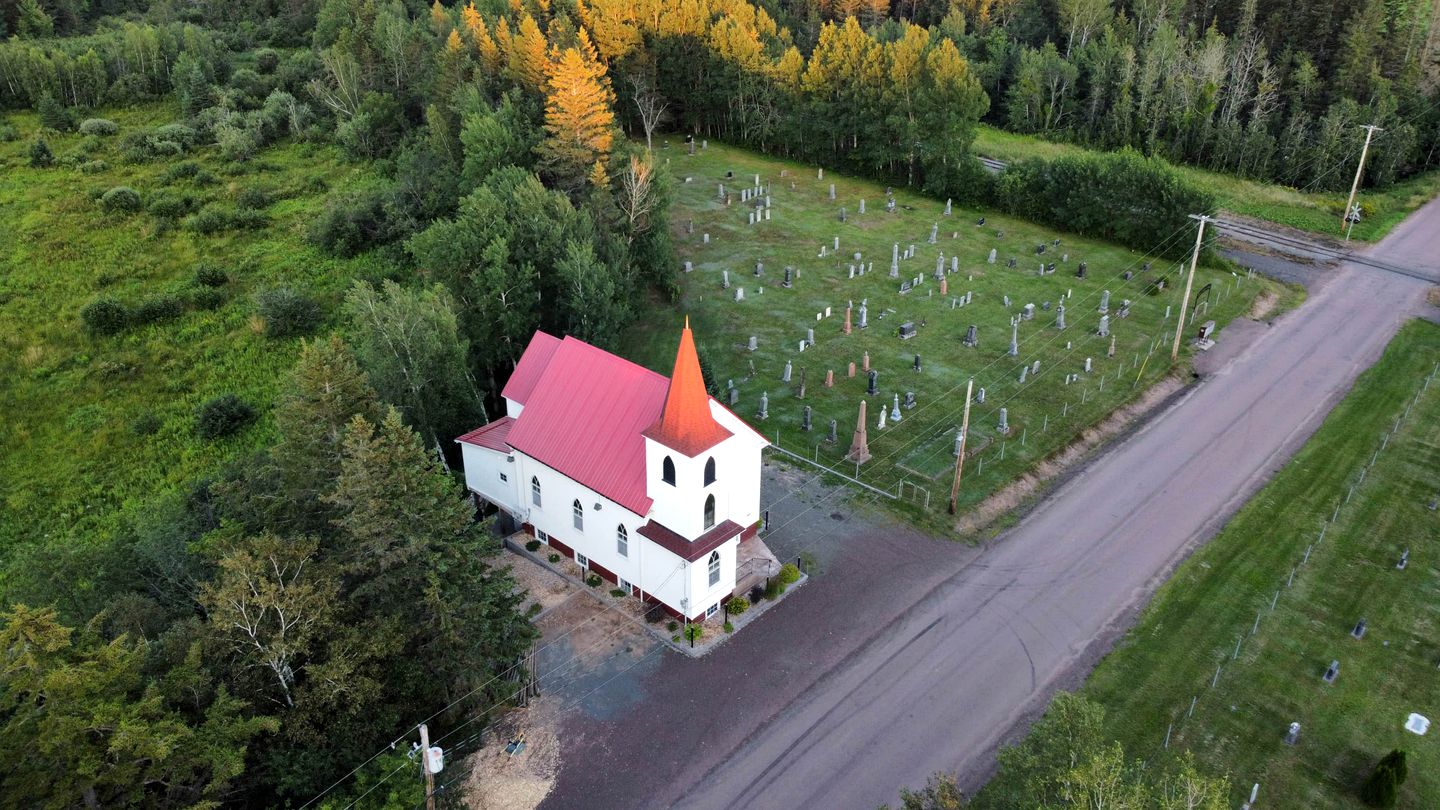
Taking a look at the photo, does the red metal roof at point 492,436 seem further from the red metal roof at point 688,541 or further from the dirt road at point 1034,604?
the dirt road at point 1034,604

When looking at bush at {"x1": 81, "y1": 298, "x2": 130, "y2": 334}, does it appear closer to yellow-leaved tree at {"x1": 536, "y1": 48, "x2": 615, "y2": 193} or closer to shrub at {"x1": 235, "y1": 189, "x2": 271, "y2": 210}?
shrub at {"x1": 235, "y1": 189, "x2": 271, "y2": 210}

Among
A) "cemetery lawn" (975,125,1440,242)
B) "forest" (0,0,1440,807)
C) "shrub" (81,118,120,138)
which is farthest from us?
"shrub" (81,118,120,138)

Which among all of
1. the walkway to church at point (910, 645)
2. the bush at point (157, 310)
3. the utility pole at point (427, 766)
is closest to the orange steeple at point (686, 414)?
the walkway to church at point (910, 645)

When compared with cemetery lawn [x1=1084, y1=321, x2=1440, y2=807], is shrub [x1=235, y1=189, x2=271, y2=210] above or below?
above

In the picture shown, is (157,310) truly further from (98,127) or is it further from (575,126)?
(98,127)

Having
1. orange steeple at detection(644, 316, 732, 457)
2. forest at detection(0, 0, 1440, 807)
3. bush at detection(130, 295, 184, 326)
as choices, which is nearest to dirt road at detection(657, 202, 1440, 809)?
orange steeple at detection(644, 316, 732, 457)

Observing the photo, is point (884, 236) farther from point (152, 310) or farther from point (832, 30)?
point (152, 310)

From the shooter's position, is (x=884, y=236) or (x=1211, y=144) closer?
(x=884, y=236)

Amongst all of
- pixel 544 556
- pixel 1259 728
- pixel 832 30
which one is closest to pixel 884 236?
pixel 832 30
